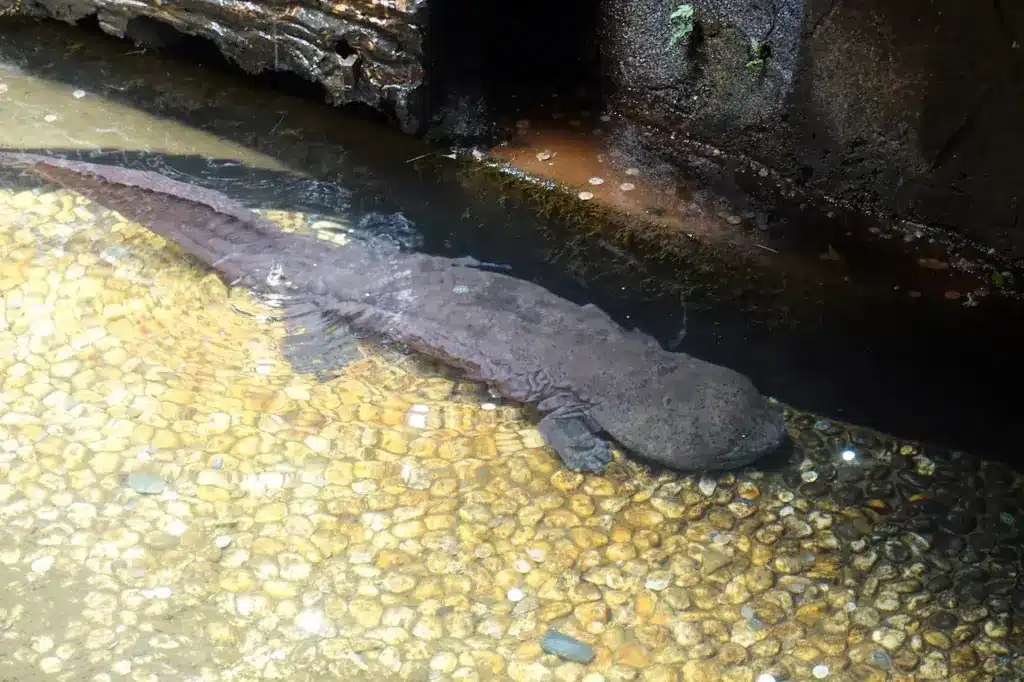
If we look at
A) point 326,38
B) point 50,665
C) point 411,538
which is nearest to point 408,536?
point 411,538

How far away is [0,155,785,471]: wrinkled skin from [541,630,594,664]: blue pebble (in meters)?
0.91

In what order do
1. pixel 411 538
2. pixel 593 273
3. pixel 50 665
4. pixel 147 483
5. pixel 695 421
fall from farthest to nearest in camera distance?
pixel 593 273, pixel 695 421, pixel 147 483, pixel 411 538, pixel 50 665

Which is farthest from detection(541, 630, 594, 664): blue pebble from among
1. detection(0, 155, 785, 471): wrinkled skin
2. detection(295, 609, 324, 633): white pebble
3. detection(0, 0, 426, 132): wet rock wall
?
detection(0, 0, 426, 132): wet rock wall

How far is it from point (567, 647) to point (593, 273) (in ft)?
7.95

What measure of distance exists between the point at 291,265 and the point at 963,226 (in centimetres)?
396

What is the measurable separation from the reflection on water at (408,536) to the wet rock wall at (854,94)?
6.83 feet

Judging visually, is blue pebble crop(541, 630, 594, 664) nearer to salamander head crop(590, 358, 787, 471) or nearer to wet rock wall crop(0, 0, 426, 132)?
salamander head crop(590, 358, 787, 471)

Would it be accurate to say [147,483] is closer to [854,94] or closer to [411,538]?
[411,538]

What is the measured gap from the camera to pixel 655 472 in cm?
396

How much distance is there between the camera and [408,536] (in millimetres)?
3576

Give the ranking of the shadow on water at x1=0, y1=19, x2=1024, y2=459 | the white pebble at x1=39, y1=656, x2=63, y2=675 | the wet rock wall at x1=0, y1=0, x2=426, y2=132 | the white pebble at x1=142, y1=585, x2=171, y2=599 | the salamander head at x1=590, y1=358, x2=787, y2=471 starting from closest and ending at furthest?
the white pebble at x1=39, y1=656, x2=63, y2=675
the white pebble at x1=142, y1=585, x2=171, y2=599
the salamander head at x1=590, y1=358, x2=787, y2=471
the shadow on water at x1=0, y1=19, x2=1024, y2=459
the wet rock wall at x1=0, y1=0, x2=426, y2=132

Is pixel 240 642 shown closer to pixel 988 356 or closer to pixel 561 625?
pixel 561 625

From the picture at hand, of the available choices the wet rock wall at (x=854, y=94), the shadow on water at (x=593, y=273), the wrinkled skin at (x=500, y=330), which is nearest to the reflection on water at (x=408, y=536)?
the wrinkled skin at (x=500, y=330)

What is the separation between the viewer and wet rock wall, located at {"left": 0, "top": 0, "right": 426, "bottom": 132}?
5742 mm
